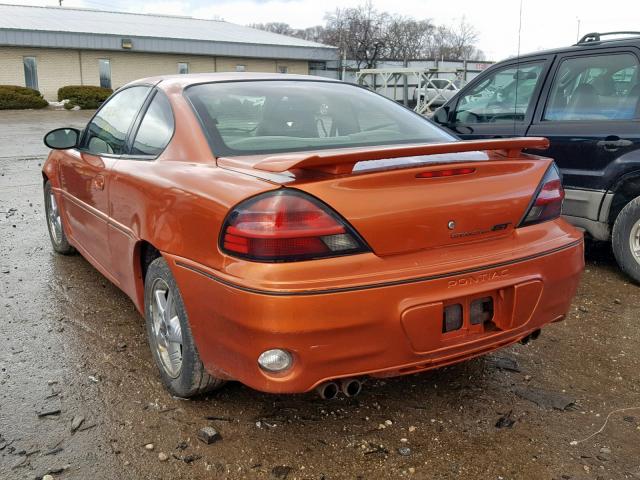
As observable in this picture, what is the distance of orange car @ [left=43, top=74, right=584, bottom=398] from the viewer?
7.34 ft

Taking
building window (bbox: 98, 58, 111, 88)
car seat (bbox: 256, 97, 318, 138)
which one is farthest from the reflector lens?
building window (bbox: 98, 58, 111, 88)

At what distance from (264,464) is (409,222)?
44.2 inches

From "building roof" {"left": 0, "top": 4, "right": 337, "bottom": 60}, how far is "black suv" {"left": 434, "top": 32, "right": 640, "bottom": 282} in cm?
3009

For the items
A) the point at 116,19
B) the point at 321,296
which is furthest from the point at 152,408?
the point at 116,19

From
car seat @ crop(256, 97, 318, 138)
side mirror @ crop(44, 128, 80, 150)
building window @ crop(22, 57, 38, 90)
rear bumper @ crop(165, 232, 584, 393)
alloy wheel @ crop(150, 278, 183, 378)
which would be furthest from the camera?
building window @ crop(22, 57, 38, 90)

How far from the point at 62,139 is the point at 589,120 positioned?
4.04 metres

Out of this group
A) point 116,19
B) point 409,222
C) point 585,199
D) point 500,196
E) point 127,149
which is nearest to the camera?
point 409,222

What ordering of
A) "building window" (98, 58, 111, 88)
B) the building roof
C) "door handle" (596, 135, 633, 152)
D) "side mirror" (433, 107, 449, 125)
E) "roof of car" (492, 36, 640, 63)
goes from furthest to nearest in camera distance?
1. "building window" (98, 58, 111, 88)
2. the building roof
3. "side mirror" (433, 107, 449, 125)
4. "roof of car" (492, 36, 640, 63)
5. "door handle" (596, 135, 633, 152)

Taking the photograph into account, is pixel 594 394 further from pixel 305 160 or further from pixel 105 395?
pixel 105 395

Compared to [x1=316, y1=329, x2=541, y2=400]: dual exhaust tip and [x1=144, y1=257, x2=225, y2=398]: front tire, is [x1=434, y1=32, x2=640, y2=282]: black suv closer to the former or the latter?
[x1=316, y1=329, x2=541, y2=400]: dual exhaust tip

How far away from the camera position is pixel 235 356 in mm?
2377

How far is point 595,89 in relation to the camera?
4953 millimetres

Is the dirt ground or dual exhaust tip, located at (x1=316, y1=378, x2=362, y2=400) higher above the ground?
dual exhaust tip, located at (x1=316, y1=378, x2=362, y2=400)

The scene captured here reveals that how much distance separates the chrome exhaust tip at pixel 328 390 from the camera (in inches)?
93.7
